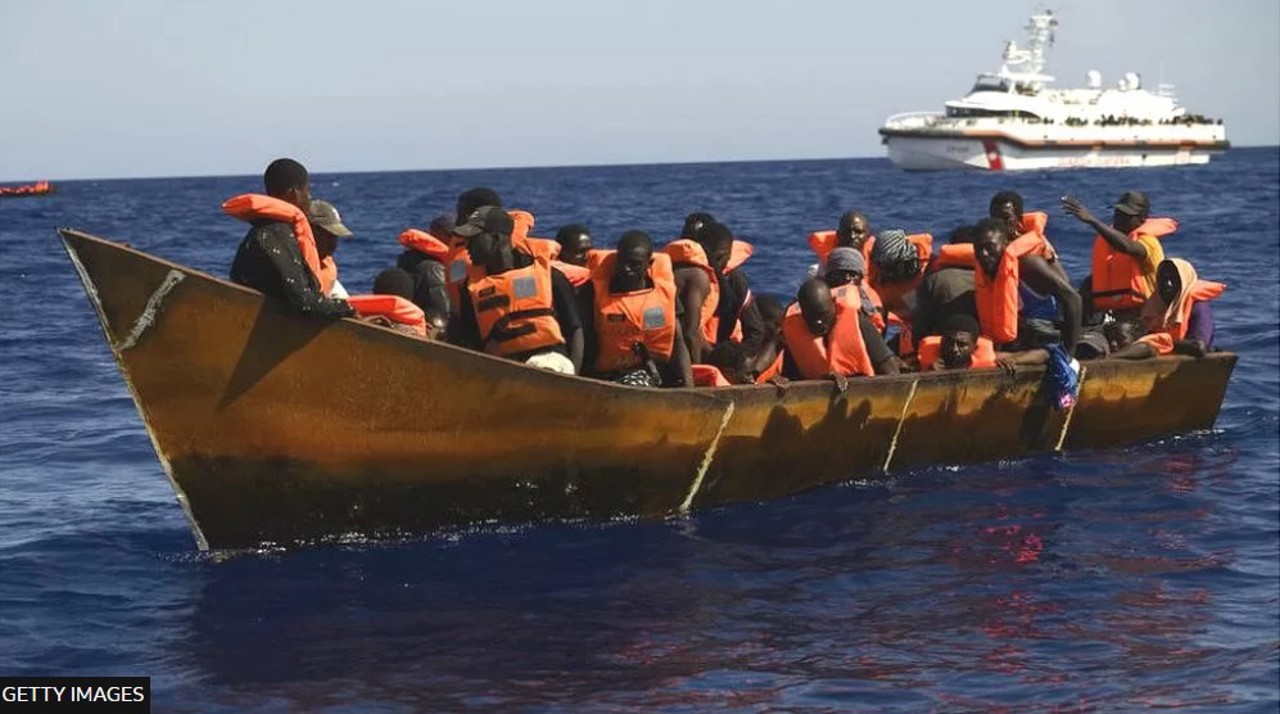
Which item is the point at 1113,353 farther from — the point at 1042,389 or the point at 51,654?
the point at 51,654

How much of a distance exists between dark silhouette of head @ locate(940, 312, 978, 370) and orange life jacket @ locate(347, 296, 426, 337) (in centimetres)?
390

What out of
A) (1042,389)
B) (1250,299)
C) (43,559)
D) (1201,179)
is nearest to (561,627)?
(43,559)

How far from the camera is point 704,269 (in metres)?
11.5

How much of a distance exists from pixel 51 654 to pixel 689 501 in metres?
4.10

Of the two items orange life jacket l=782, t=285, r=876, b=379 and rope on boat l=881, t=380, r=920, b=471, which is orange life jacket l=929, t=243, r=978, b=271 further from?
orange life jacket l=782, t=285, r=876, b=379

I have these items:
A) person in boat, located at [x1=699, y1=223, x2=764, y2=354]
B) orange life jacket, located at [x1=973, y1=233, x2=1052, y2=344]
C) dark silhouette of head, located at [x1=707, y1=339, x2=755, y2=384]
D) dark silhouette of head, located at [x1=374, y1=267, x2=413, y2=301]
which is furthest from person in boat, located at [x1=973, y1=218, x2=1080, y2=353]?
dark silhouette of head, located at [x1=374, y1=267, x2=413, y2=301]

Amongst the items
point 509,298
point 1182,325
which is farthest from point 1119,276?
point 509,298

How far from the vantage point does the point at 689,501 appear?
10859 millimetres

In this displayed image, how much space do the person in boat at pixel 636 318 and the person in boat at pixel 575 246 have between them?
3.16ft

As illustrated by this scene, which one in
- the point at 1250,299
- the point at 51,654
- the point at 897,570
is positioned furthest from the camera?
the point at 1250,299

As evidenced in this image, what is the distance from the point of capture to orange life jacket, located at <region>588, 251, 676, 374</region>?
35.0 feet

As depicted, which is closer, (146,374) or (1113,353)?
(146,374)

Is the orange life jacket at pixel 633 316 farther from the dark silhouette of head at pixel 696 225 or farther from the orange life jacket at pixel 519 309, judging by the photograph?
the dark silhouette of head at pixel 696 225

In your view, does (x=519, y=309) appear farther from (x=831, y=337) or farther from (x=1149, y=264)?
(x=1149, y=264)
